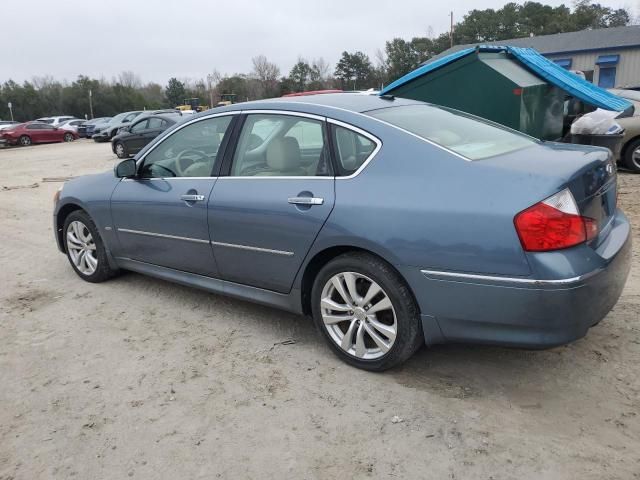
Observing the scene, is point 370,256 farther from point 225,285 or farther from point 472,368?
point 225,285

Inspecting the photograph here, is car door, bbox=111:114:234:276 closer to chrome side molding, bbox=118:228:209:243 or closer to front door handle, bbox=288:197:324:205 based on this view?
chrome side molding, bbox=118:228:209:243

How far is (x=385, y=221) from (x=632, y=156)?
807 centimetres

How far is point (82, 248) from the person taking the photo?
5078 millimetres

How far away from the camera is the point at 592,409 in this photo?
9.10 feet

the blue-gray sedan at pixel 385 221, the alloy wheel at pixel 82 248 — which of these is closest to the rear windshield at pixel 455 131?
the blue-gray sedan at pixel 385 221

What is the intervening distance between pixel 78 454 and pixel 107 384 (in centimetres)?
65

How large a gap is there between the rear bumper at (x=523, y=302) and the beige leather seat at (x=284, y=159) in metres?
1.09

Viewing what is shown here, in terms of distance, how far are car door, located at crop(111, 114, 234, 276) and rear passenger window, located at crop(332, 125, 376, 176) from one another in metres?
0.98

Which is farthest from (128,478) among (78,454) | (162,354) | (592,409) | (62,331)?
(592,409)

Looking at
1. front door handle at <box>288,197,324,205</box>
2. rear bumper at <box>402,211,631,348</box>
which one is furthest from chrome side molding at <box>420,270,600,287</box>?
front door handle at <box>288,197,324,205</box>

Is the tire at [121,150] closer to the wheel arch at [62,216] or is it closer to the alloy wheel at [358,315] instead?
the wheel arch at [62,216]

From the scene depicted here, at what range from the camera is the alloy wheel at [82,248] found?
4.99 metres

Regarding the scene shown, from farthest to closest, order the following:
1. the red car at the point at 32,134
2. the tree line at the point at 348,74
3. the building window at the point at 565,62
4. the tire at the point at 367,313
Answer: the tree line at the point at 348,74, the building window at the point at 565,62, the red car at the point at 32,134, the tire at the point at 367,313

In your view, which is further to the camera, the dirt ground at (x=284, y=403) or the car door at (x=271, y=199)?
the car door at (x=271, y=199)
